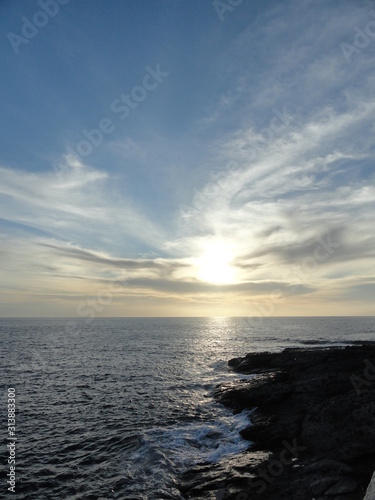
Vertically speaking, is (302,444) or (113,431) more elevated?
(302,444)

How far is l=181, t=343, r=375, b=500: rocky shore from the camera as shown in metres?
14.4

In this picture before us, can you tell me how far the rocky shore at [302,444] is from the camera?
1441 centimetres

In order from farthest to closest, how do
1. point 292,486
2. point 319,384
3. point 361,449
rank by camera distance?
point 319,384 < point 361,449 < point 292,486

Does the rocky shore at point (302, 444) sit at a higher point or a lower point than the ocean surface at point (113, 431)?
higher

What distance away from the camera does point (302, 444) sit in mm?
18922

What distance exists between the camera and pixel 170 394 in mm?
35656

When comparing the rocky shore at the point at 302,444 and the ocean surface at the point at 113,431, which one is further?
the ocean surface at the point at 113,431

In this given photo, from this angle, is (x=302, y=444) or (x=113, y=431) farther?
(x=113, y=431)

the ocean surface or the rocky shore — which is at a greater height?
the rocky shore

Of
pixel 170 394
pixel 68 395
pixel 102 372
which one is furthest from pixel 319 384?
pixel 102 372

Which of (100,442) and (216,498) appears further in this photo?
(100,442)

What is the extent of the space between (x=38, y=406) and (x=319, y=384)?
89.1 ft

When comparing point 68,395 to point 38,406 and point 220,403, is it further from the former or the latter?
point 220,403

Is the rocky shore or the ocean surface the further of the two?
the ocean surface
